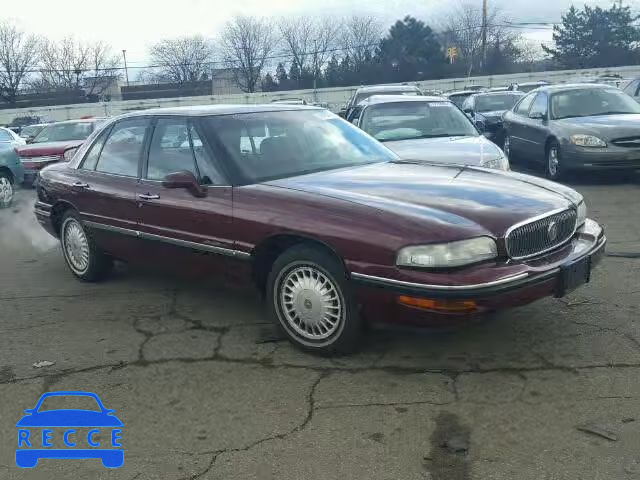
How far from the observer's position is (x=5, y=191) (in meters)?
11.2

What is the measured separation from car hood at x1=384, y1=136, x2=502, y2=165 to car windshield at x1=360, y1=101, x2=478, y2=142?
0.90ft

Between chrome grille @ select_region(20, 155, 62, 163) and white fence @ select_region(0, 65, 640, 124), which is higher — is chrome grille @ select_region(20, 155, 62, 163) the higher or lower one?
A: the lower one

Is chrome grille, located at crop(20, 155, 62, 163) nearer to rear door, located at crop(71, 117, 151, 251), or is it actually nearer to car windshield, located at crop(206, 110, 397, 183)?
rear door, located at crop(71, 117, 151, 251)

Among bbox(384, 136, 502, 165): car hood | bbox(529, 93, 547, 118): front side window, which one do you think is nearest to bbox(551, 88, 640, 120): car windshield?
bbox(529, 93, 547, 118): front side window

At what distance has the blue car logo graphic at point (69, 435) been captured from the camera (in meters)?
3.10

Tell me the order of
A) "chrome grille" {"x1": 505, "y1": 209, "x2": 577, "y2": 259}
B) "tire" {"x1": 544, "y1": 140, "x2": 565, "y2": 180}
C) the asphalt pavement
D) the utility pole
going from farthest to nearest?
the utility pole < "tire" {"x1": 544, "y1": 140, "x2": 565, "y2": 180} < "chrome grille" {"x1": 505, "y1": 209, "x2": 577, "y2": 259} < the asphalt pavement

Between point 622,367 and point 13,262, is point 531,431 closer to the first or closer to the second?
point 622,367

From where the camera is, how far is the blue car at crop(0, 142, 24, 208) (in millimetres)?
11141

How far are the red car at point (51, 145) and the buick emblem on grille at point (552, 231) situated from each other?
10.7m

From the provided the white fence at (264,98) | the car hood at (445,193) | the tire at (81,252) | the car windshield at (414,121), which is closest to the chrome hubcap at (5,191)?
the tire at (81,252)

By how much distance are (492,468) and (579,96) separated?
351 inches

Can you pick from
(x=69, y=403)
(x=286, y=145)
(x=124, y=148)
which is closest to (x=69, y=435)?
(x=69, y=403)

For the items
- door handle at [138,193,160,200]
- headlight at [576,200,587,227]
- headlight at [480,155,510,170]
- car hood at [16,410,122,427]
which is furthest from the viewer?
headlight at [480,155,510,170]

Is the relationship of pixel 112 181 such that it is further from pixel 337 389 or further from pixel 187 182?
pixel 337 389
